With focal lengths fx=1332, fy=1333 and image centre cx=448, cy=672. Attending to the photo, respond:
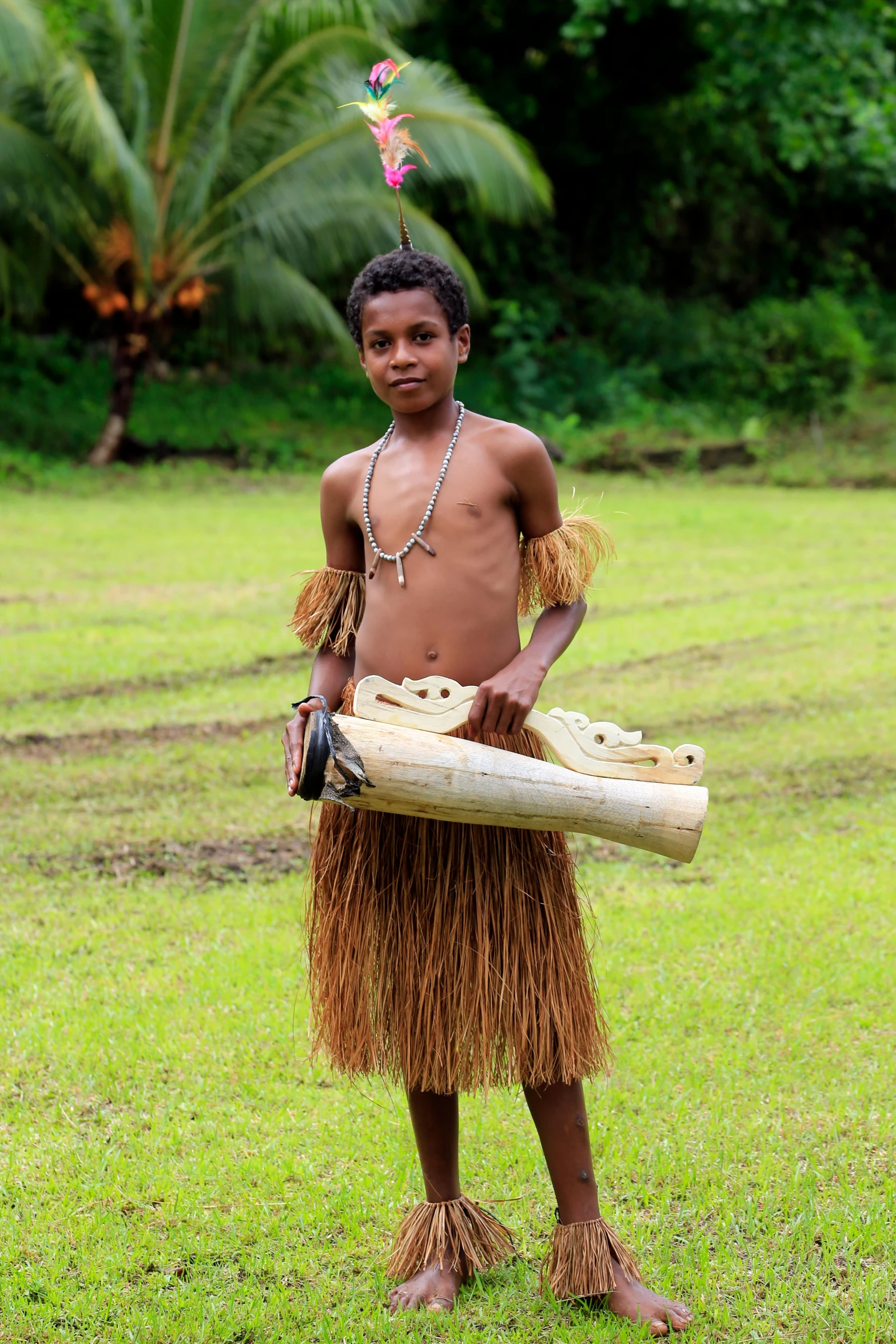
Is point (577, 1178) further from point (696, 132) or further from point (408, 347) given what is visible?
point (696, 132)

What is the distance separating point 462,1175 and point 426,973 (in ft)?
2.11

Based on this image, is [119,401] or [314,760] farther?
[119,401]

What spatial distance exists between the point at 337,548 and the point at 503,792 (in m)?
0.59

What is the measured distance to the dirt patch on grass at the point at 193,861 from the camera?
4195mm

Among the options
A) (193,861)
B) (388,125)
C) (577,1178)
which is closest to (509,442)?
(388,125)

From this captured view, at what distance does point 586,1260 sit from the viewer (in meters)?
2.18

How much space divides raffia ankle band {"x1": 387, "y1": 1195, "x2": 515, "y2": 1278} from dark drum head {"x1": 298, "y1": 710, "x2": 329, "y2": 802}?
84cm

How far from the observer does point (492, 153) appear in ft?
43.0

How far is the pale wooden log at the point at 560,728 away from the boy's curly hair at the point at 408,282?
604mm

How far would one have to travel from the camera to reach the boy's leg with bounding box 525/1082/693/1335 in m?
2.18

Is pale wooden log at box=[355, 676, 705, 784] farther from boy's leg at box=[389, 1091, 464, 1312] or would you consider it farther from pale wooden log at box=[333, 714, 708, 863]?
boy's leg at box=[389, 1091, 464, 1312]

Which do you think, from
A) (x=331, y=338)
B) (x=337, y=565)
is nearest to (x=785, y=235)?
(x=331, y=338)

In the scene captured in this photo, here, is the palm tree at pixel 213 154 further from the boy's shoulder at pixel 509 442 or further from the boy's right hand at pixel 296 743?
the boy's right hand at pixel 296 743

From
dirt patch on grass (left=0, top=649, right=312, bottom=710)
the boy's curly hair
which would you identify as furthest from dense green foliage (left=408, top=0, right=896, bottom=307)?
the boy's curly hair
